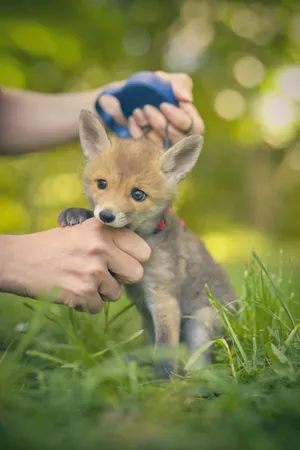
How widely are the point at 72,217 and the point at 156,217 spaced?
0.39 metres

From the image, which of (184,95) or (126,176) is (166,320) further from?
(184,95)

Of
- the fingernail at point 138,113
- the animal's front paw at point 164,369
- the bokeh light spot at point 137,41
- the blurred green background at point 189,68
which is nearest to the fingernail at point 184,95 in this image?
the fingernail at point 138,113

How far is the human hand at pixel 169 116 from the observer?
253 cm

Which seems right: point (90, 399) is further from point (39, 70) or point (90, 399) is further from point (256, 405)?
point (39, 70)

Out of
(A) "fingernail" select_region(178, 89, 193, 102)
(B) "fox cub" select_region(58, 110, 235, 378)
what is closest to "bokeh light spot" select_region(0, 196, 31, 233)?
(A) "fingernail" select_region(178, 89, 193, 102)

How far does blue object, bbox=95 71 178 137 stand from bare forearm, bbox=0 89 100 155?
891 mm

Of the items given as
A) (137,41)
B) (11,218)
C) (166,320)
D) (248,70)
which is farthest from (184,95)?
(248,70)

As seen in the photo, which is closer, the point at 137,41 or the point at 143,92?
the point at 143,92

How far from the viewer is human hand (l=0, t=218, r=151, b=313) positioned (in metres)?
1.97

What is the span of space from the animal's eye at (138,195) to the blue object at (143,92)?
0.70 metres

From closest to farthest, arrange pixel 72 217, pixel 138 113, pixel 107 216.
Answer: pixel 107 216
pixel 72 217
pixel 138 113

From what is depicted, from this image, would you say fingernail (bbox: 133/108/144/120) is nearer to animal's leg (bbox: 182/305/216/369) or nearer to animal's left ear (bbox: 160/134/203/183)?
animal's left ear (bbox: 160/134/203/183)

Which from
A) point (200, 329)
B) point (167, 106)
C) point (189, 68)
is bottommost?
point (189, 68)

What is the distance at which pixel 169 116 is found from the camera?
2.53 metres
